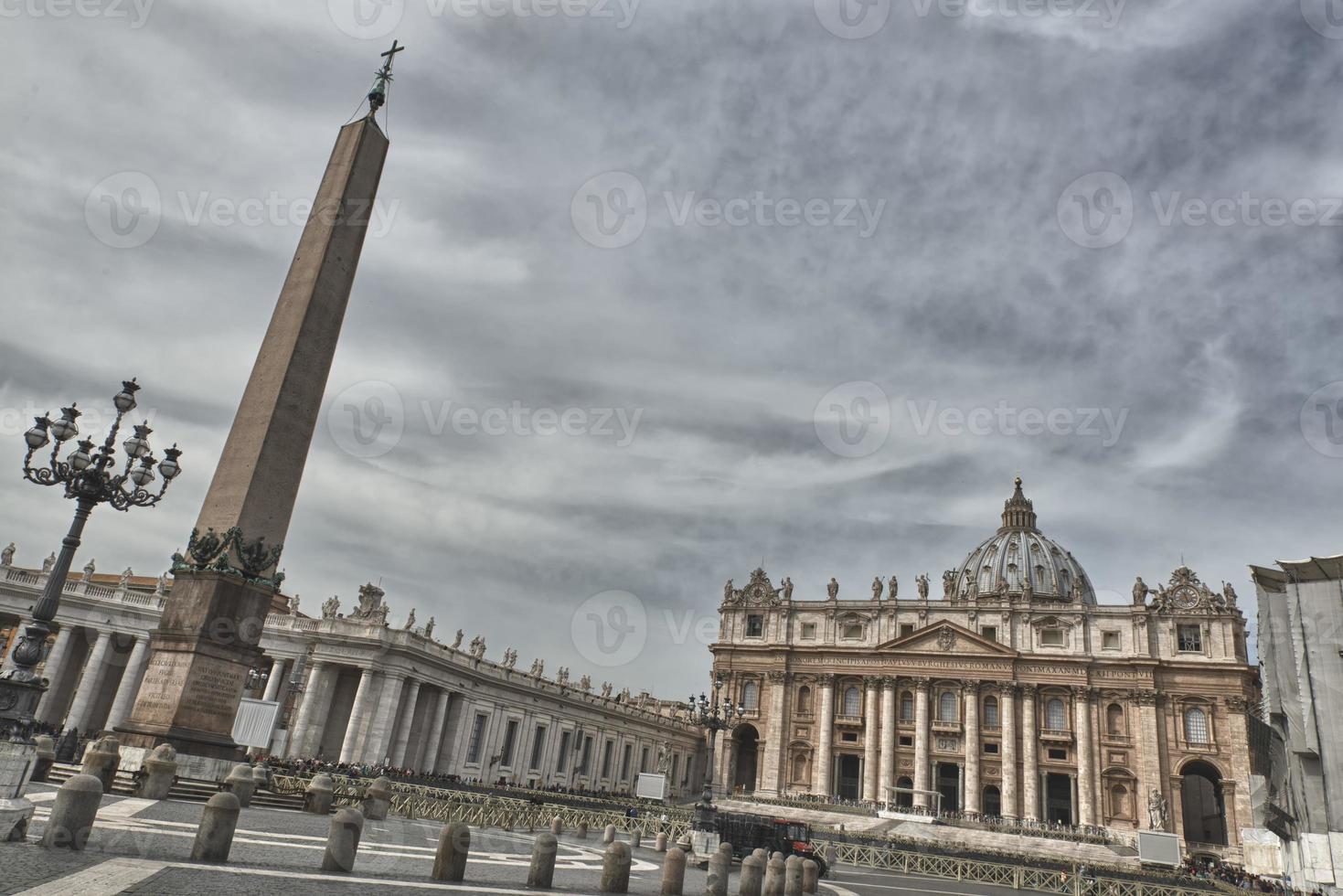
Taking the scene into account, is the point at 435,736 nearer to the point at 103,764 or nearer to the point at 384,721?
the point at 384,721

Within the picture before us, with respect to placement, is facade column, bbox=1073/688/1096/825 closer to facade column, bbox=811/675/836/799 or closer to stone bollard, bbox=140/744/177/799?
facade column, bbox=811/675/836/799

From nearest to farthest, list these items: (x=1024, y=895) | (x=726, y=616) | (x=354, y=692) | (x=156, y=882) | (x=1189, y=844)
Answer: (x=156, y=882), (x=1024, y=895), (x=354, y=692), (x=1189, y=844), (x=726, y=616)

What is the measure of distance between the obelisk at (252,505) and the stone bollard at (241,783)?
462 mm

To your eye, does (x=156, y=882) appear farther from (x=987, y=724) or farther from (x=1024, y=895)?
(x=987, y=724)

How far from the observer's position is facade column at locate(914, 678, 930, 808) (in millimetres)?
65562

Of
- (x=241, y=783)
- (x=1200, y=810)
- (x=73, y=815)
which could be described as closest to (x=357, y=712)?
(x=241, y=783)

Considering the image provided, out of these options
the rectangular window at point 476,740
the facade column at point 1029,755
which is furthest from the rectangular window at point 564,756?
the facade column at point 1029,755

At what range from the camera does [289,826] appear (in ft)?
46.2

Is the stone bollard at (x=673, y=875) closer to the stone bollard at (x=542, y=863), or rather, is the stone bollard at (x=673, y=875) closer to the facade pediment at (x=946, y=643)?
the stone bollard at (x=542, y=863)

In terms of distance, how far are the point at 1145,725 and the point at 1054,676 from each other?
6.78 meters

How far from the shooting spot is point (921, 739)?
67.1 metres

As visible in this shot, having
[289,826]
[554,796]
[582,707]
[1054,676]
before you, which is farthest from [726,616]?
[289,826]

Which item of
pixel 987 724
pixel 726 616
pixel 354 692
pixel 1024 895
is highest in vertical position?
pixel 726 616

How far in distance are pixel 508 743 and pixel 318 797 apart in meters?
35.4
